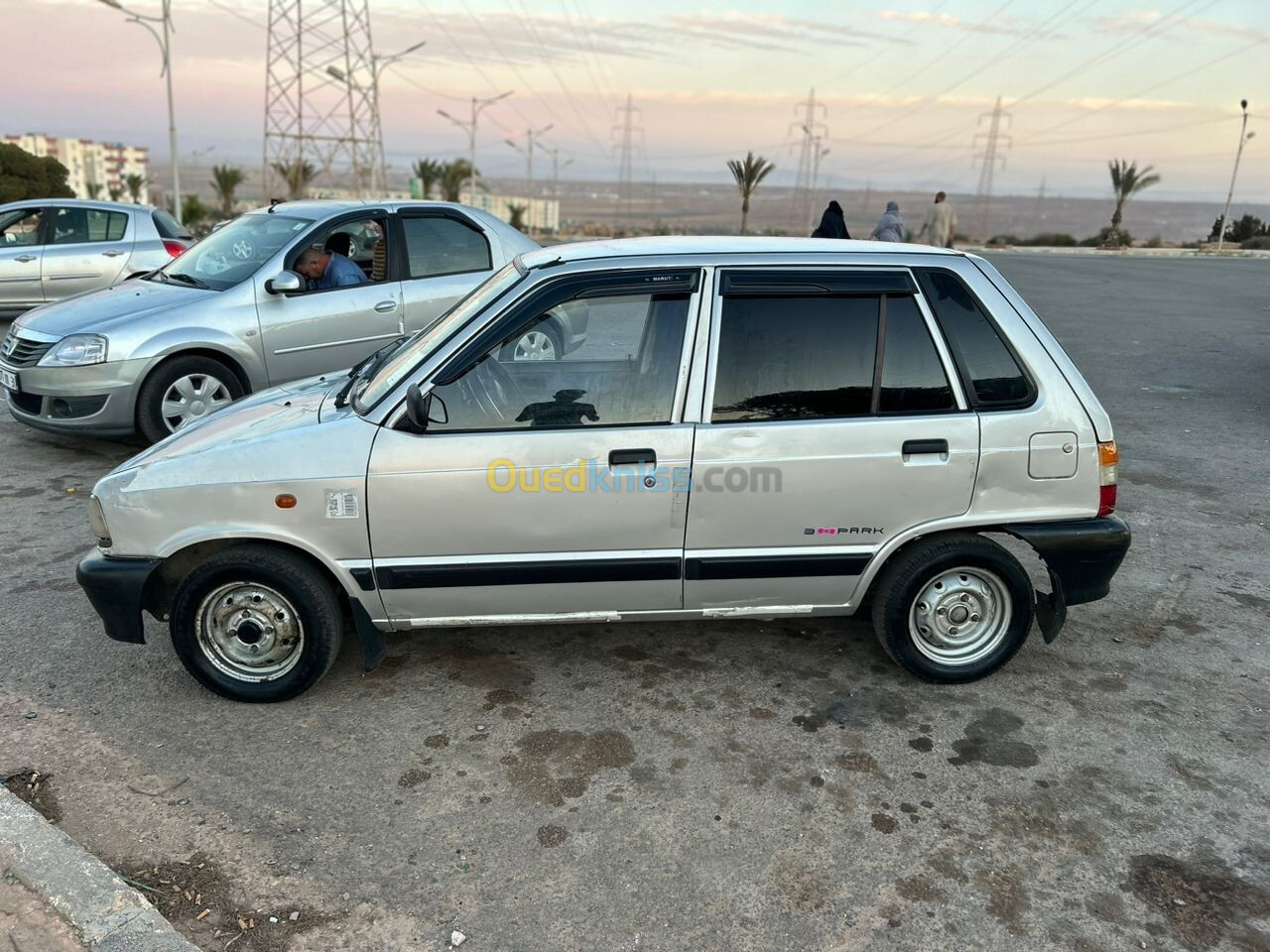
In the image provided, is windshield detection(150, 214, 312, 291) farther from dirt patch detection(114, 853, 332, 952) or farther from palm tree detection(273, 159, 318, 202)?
palm tree detection(273, 159, 318, 202)

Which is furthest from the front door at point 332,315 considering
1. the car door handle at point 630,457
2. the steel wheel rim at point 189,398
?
the car door handle at point 630,457

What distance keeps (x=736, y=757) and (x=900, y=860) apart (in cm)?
71

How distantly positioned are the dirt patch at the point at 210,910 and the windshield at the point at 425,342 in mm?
1693

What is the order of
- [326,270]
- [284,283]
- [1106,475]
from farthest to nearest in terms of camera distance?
1. [326,270]
2. [284,283]
3. [1106,475]

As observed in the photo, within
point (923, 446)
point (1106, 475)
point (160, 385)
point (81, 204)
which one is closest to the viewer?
point (923, 446)

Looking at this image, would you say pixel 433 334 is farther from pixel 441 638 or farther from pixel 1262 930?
pixel 1262 930

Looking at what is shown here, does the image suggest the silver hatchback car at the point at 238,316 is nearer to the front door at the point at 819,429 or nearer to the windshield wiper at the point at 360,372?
the windshield wiper at the point at 360,372

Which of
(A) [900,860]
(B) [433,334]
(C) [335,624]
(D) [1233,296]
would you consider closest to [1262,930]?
(A) [900,860]

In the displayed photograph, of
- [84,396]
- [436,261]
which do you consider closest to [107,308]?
[84,396]

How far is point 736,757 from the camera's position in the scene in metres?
3.49

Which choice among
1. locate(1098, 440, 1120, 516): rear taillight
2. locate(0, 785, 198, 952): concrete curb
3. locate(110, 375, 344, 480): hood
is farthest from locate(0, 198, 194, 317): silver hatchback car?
locate(1098, 440, 1120, 516): rear taillight

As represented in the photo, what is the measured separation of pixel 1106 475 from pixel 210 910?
11.5 feet

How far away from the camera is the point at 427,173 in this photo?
5056 centimetres

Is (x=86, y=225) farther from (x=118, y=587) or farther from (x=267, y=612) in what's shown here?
(x=267, y=612)
